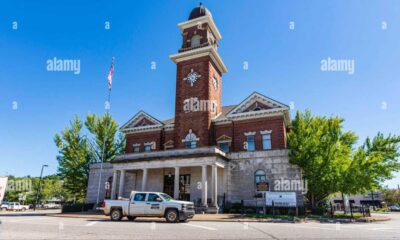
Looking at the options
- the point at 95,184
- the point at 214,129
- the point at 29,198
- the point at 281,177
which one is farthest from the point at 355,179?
the point at 29,198

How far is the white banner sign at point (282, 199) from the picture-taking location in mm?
21734

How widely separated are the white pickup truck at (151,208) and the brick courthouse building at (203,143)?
844 centimetres

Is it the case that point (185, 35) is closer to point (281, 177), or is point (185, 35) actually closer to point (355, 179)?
point (281, 177)

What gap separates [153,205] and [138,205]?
39.0 inches

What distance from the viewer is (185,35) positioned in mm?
37062

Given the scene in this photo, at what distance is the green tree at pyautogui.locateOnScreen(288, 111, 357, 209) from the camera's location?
23609mm

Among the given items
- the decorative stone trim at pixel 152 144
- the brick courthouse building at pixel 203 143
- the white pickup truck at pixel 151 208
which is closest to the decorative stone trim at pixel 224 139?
the brick courthouse building at pixel 203 143

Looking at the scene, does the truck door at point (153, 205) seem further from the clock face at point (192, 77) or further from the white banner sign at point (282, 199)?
the clock face at point (192, 77)

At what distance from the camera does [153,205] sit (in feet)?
53.2

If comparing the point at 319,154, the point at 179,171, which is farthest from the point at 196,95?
the point at 319,154

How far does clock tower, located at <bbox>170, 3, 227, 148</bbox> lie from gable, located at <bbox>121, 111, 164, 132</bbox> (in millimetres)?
3939

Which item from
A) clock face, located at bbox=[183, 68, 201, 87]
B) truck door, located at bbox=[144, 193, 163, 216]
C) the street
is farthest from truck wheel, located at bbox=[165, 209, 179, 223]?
clock face, located at bbox=[183, 68, 201, 87]

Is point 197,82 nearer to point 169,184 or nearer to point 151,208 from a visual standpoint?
point 169,184

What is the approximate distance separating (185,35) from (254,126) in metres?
Answer: 16.1
